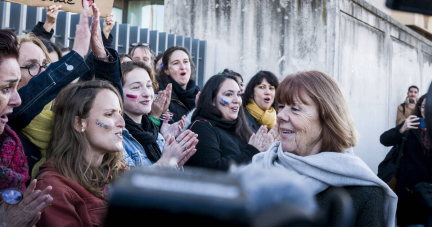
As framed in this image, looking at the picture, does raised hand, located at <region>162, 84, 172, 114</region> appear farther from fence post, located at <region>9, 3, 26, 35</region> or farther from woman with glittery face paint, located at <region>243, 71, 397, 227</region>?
fence post, located at <region>9, 3, 26, 35</region>

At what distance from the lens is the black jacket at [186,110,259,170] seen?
134 inches

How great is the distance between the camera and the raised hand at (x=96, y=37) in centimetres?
278

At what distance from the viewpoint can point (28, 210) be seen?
175 centimetres

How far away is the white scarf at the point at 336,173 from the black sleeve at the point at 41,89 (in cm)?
122

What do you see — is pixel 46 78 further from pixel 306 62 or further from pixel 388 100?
pixel 388 100

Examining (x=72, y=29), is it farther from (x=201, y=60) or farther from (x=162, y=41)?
(x=201, y=60)

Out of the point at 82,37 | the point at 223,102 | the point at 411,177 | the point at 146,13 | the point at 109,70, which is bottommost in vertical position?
the point at 411,177

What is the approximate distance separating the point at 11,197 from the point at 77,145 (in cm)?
68

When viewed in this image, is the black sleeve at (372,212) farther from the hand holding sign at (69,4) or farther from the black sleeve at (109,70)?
the hand holding sign at (69,4)

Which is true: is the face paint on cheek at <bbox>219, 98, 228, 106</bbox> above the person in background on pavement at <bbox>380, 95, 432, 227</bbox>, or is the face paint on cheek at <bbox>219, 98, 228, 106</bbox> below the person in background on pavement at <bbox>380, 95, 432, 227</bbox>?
above

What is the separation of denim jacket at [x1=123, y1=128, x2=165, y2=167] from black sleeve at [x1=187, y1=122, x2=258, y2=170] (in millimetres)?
472

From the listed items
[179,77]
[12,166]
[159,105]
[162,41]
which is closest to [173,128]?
[159,105]

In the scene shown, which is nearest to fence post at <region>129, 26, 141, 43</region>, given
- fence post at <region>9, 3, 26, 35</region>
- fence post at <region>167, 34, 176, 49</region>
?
fence post at <region>167, 34, 176, 49</region>

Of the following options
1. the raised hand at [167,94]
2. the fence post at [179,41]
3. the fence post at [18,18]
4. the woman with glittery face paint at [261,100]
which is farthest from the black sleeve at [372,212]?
the fence post at [179,41]
